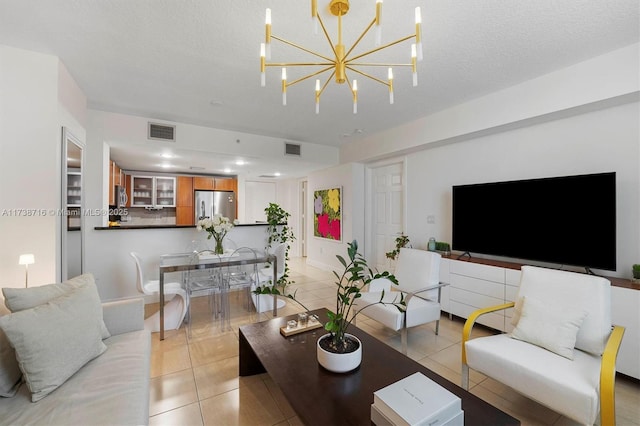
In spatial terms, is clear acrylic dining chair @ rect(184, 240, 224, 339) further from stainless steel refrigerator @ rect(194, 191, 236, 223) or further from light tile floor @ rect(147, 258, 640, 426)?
stainless steel refrigerator @ rect(194, 191, 236, 223)

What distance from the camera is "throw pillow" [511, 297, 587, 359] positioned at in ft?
5.89

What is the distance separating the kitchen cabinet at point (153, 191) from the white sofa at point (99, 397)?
5489mm

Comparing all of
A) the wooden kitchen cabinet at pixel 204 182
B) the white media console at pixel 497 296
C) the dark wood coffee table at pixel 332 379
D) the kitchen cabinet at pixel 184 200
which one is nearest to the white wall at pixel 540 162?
the white media console at pixel 497 296

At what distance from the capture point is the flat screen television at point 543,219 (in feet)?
7.83

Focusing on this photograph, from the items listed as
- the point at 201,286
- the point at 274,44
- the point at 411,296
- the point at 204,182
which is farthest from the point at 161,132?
the point at 411,296

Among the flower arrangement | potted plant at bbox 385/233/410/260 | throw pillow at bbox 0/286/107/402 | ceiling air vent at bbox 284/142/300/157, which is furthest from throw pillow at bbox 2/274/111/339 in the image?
ceiling air vent at bbox 284/142/300/157

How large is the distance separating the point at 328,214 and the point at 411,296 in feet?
11.4

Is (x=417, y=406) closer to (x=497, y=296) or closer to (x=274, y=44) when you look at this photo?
(x=497, y=296)

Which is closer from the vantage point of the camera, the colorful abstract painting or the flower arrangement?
the flower arrangement

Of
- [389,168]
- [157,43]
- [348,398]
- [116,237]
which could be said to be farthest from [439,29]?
[116,237]

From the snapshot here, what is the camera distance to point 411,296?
102 inches

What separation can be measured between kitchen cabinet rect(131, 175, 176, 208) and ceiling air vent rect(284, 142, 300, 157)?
132 inches

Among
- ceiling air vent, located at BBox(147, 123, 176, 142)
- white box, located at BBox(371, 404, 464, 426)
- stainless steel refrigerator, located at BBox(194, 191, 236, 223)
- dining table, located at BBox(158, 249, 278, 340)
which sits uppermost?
ceiling air vent, located at BBox(147, 123, 176, 142)

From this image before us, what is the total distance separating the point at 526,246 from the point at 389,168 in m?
2.46
